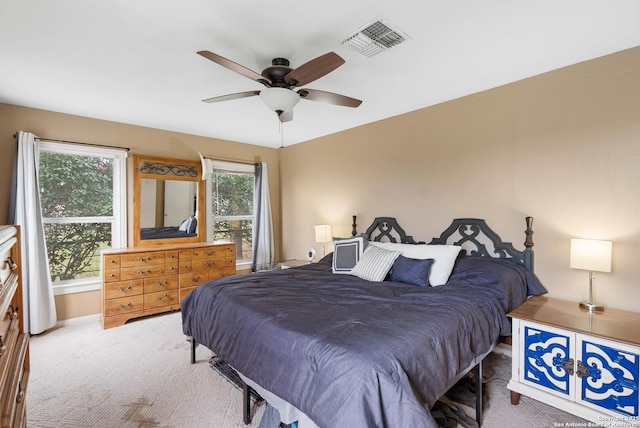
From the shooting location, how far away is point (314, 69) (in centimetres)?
194

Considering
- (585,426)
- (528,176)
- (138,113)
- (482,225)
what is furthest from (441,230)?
(138,113)

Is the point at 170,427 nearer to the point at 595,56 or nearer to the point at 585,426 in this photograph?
the point at 585,426

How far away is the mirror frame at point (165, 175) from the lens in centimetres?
411

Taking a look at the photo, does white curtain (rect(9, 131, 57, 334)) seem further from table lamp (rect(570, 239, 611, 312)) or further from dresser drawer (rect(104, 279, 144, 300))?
table lamp (rect(570, 239, 611, 312))

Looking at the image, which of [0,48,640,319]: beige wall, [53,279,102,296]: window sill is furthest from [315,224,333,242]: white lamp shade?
[53,279,102,296]: window sill

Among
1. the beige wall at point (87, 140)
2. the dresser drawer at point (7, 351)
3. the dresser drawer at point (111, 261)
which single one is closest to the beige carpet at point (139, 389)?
the beige wall at point (87, 140)

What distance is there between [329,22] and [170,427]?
276 cm

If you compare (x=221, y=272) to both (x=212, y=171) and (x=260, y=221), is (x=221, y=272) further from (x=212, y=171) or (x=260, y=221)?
(x=212, y=171)

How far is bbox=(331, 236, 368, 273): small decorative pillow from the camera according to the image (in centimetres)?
322

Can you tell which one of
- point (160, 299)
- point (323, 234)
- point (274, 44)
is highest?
Answer: point (274, 44)

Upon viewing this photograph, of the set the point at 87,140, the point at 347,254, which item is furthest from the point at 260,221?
the point at 87,140

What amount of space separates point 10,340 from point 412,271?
2.51 m

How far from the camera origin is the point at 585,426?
1.92 metres

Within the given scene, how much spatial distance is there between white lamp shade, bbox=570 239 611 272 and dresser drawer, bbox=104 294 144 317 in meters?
4.39
